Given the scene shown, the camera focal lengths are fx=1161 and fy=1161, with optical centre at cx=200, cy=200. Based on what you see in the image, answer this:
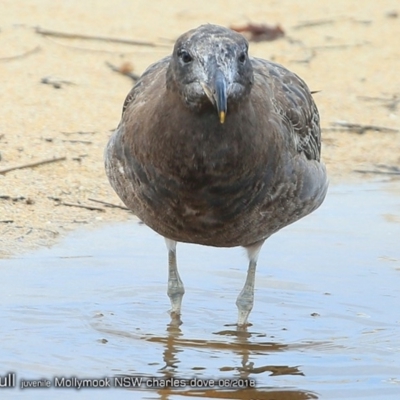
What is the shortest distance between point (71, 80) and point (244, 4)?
4936mm

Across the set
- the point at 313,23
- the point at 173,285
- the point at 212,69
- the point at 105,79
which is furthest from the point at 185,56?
the point at 313,23

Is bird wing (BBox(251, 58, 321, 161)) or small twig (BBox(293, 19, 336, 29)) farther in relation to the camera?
small twig (BBox(293, 19, 336, 29))

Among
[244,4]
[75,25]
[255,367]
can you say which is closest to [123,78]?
[75,25]

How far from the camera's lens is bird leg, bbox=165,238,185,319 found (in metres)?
7.94

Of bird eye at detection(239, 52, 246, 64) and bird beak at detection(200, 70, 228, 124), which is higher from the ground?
bird eye at detection(239, 52, 246, 64)

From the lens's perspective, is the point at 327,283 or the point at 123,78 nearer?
the point at 327,283

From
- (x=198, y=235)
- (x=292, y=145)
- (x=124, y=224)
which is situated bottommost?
(x=124, y=224)

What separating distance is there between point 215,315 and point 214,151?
184 cm

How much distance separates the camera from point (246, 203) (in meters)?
6.95

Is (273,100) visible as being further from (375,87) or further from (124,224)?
(375,87)

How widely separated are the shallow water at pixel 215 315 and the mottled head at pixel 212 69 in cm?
164

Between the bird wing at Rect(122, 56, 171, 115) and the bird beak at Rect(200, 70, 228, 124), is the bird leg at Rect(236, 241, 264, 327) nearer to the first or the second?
the bird wing at Rect(122, 56, 171, 115)

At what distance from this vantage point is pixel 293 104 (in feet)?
25.7

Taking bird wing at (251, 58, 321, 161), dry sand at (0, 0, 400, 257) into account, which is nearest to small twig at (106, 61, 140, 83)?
dry sand at (0, 0, 400, 257)
